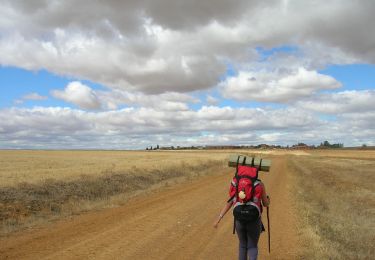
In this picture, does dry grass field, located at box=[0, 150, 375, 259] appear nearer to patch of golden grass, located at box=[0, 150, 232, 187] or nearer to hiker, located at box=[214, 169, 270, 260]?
patch of golden grass, located at box=[0, 150, 232, 187]

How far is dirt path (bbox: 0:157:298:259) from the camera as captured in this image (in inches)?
361

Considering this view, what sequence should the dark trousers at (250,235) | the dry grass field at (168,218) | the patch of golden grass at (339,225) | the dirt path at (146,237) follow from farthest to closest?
the patch of golden grass at (339,225) < the dry grass field at (168,218) < the dirt path at (146,237) < the dark trousers at (250,235)

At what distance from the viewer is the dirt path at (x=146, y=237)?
9.18 meters

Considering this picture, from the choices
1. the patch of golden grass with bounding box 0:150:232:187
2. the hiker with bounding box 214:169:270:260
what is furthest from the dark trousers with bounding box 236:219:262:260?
the patch of golden grass with bounding box 0:150:232:187

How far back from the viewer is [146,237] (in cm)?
1071

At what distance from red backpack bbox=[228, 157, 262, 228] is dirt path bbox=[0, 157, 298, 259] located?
3.05 metres

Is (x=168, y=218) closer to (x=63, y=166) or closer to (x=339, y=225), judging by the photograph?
(x=339, y=225)

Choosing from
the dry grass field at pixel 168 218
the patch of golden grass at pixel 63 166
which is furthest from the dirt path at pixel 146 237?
the patch of golden grass at pixel 63 166

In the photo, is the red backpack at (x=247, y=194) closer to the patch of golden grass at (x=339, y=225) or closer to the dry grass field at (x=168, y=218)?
the dry grass field at (x=168, y=218)

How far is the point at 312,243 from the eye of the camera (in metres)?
10.2

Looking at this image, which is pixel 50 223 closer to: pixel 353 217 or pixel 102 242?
pixel 102 242

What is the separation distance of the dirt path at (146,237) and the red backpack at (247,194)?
305 centimetres

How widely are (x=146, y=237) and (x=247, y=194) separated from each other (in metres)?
5.16

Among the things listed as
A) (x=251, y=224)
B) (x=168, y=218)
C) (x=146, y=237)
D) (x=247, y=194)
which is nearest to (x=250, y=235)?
(x=251, y=224)
